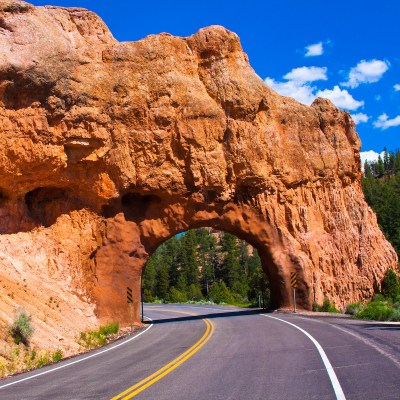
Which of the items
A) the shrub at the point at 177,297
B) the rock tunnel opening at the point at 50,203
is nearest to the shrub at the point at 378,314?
the rock tunnel opening at the point at 50,203

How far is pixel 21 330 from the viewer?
48.1ft

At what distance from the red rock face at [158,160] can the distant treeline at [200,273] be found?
32832 mm

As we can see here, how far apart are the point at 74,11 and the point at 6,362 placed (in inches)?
884

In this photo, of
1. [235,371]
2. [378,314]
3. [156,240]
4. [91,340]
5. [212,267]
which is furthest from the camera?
[212,267]

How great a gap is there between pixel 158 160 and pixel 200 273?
61285 mm

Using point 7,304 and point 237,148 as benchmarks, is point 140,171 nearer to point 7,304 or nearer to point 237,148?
point 237,148

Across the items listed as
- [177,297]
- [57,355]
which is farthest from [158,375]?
[177,297]

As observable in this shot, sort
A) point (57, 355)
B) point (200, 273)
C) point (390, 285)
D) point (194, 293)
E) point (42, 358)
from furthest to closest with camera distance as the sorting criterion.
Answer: point (200, 273) → point (194, 293) → point (390, 285) → point (57, 355) → point (42, 358)

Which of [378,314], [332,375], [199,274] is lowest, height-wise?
[332,375]

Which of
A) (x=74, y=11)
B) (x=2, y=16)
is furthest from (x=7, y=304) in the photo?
(x=74, y=11)

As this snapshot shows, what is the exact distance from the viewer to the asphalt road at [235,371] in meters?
7.58

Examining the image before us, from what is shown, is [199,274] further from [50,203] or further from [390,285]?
[50,203]

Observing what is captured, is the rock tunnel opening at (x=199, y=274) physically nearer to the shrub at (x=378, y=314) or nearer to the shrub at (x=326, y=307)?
the shrub at (x=326, y=307)

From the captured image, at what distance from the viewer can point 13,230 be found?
25.1 meters
